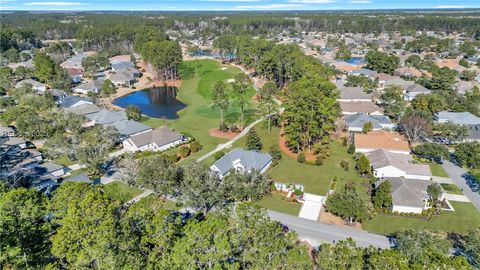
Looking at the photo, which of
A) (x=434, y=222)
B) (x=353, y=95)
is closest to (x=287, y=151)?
(x=434, y=222)

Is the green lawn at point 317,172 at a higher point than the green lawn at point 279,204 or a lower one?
higher

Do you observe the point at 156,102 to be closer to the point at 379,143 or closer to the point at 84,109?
the point at 84,109

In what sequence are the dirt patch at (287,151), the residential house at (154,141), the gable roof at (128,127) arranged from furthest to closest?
the gable roof at (128,127) → the residential house at (154,141) → the dirt patch at (287,151)

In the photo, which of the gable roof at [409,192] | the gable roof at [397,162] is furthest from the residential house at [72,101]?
the gable roof at [409,192]

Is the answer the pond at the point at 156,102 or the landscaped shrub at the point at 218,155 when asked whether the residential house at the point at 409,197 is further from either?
the pond at the point at 156,102

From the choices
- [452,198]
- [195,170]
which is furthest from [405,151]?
[195,170]

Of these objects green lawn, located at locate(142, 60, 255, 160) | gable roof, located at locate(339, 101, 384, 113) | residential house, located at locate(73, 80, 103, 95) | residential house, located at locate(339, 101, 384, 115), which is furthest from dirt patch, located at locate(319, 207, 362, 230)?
residential house, located at locate(73, 80, 103, 95)
